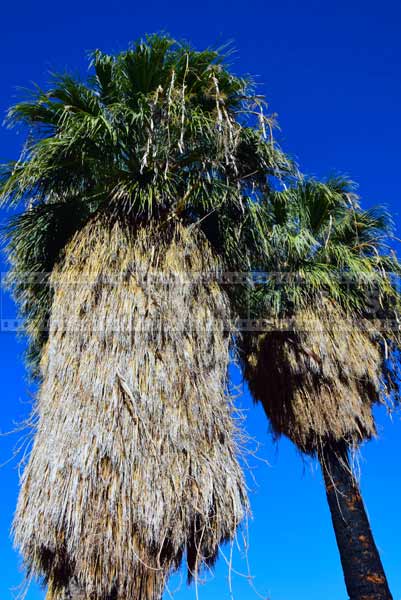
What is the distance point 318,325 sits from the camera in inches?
286

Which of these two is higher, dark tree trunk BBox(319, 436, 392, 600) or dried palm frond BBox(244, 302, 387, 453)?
dried palm frond BBox(244, 302, 387, 453)

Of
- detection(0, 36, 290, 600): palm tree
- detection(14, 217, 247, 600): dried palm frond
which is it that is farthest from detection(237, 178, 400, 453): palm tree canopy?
detection(14, 217, 247, 600): dried palm frond

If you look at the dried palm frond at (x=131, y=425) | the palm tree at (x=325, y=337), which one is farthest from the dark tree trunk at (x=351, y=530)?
the dried palm frond at (x=131, y=425)

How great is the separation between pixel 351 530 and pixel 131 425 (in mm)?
3645

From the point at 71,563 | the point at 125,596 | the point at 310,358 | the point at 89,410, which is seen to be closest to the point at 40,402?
the point at 89,410

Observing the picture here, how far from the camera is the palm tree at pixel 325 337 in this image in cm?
698

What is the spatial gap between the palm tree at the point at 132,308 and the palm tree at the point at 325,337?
1151 mm

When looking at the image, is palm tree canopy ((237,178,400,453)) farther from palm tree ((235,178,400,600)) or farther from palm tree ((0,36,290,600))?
palm tree ((0,36,290,600))

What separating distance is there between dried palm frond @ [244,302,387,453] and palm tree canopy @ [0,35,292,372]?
1.69 metres

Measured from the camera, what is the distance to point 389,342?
7746 millimetres

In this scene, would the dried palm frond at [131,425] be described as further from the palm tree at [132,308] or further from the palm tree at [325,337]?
the palm tree at [325,337]

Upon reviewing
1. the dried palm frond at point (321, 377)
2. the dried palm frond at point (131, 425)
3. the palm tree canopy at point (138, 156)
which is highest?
the palm tree canopy at point (138, 156)

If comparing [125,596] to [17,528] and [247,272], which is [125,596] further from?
[247,272]

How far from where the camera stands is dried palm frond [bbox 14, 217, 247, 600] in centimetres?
404
